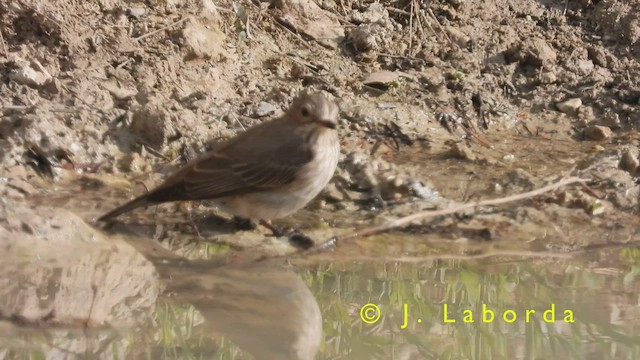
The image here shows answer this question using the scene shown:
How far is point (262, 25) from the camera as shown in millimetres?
9102

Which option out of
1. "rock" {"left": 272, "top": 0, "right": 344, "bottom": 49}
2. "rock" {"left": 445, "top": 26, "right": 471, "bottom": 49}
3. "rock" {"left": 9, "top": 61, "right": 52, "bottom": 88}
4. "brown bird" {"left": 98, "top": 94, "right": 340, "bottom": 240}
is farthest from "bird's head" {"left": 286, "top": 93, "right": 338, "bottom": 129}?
"rock" {"left": 445, "top": 26, "right": 471, "bottom": 49}

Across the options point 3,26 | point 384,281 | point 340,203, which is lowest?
point 384,281

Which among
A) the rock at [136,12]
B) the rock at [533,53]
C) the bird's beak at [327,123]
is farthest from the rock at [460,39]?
the bird's beak at [327,123]

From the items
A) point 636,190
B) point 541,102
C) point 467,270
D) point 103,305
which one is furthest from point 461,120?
point 103,305

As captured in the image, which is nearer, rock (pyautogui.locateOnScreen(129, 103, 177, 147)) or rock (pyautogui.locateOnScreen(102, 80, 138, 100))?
rock (pyautogui.locateOnScreen(129, 103, 177, 147))

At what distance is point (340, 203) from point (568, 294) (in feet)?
6.26

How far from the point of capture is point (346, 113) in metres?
8.59

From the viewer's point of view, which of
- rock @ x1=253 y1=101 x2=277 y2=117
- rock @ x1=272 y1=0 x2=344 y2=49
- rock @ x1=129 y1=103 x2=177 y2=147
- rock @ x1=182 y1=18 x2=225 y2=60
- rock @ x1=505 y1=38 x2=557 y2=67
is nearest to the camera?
rock @ x1=129 y1=103 x2=177 y2=147

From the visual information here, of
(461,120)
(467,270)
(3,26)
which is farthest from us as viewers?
(461,120)

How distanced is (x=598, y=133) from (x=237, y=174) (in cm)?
321

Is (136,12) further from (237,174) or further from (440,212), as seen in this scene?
(440,212)

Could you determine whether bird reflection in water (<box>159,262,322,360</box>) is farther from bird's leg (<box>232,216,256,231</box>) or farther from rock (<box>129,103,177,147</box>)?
rock (<box>129,103,177,147</box>)

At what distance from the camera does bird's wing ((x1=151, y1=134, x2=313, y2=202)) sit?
6766mm

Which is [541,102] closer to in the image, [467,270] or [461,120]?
[461,120]
